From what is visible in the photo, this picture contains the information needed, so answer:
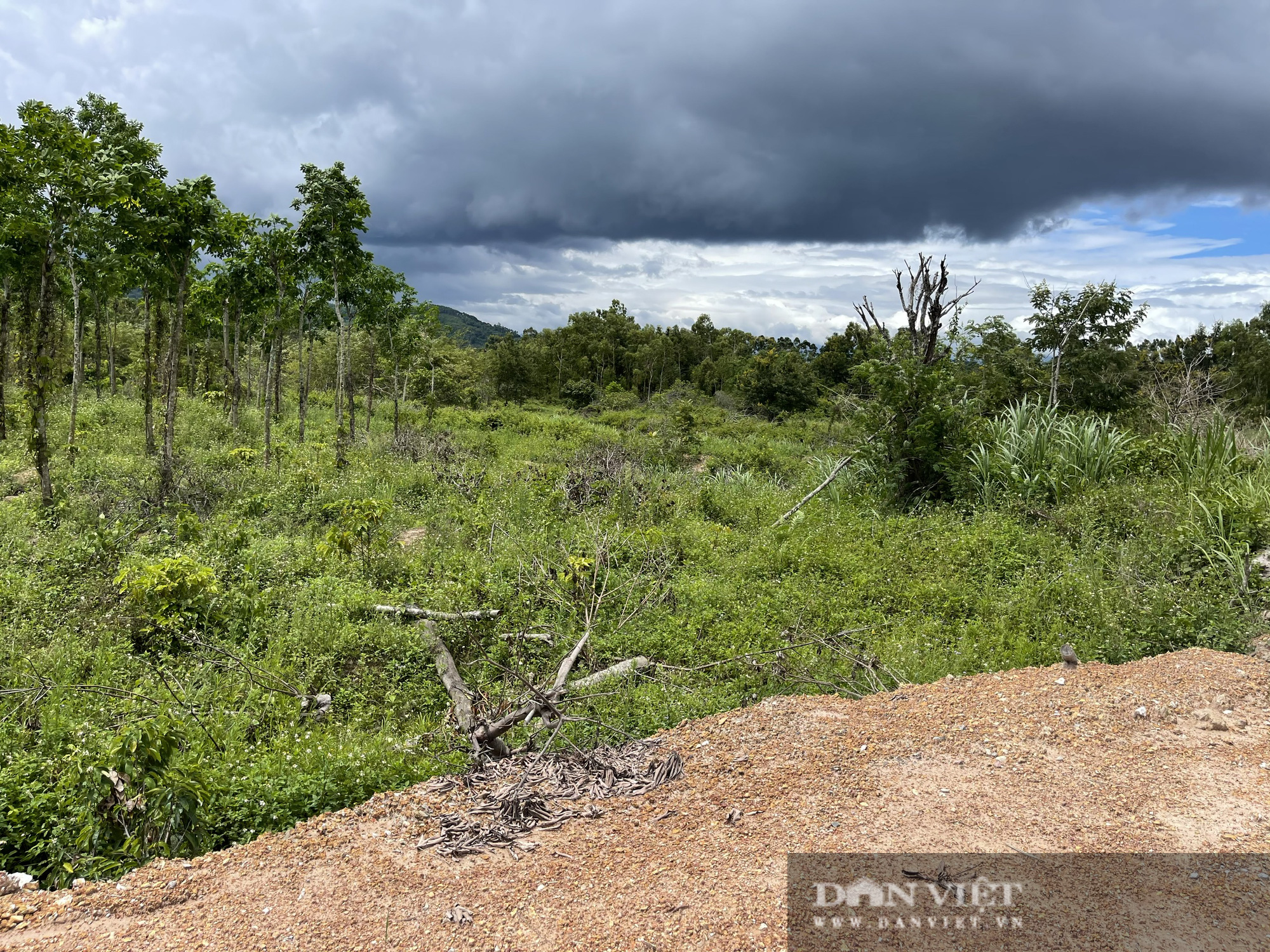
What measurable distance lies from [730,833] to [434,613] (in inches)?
166

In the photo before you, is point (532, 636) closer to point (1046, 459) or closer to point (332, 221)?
point (1046, 459)

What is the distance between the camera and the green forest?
4410 millimetres

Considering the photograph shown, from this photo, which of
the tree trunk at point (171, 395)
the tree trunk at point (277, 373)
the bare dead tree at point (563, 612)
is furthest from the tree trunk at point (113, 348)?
the bare dead tree at point (563, 612)

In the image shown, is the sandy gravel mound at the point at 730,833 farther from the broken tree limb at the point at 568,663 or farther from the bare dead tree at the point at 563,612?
the broken tree limb at the point at 568,663

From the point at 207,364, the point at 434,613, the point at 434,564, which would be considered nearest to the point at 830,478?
the point at 434,564

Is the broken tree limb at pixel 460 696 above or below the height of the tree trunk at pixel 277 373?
below

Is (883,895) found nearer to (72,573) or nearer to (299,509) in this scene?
(72,573)

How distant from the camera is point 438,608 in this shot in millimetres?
7012

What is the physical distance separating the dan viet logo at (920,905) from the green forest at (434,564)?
2.00 metres

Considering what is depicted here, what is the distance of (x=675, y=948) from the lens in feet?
8.39

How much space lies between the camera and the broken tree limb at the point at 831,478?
406 inches

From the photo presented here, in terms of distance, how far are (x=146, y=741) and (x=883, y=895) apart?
350 centimetres

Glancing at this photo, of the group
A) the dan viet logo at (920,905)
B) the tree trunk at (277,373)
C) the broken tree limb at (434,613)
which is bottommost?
the broken tree limb at (434,613)

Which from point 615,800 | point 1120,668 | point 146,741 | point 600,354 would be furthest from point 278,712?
point 600,354
